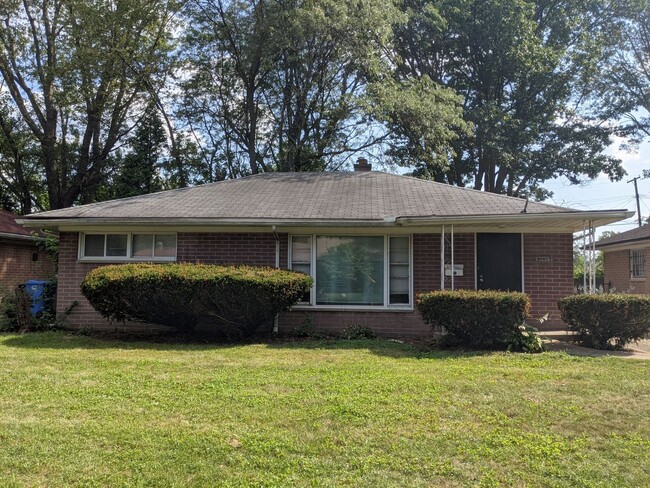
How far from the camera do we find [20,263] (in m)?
16.4

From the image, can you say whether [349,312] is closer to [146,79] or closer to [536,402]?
[536,402]

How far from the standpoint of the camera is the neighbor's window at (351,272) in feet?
34.1

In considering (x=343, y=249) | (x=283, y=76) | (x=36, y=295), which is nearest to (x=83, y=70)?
(x=283, y=76)

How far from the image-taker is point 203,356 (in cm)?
759

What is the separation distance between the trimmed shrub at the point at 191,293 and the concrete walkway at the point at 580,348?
467cm

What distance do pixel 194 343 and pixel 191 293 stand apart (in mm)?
1145

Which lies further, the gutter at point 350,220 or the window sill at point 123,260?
the window sill at point 123,260

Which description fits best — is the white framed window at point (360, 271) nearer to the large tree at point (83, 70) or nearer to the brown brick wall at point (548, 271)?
the brown brick wall at point (548, 271)

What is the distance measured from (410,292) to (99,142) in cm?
2041

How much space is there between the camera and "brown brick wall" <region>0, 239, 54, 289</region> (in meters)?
15.7

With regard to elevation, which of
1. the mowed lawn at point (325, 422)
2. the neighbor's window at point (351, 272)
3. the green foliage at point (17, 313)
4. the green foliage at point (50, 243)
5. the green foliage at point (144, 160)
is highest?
the green foliage at point (144, 160)

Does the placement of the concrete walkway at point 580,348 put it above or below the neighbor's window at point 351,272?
below

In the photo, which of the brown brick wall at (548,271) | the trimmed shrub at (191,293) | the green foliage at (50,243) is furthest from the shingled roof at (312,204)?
the green foliage at (50,243)

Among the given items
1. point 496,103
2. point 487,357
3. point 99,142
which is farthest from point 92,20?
point 487,357
